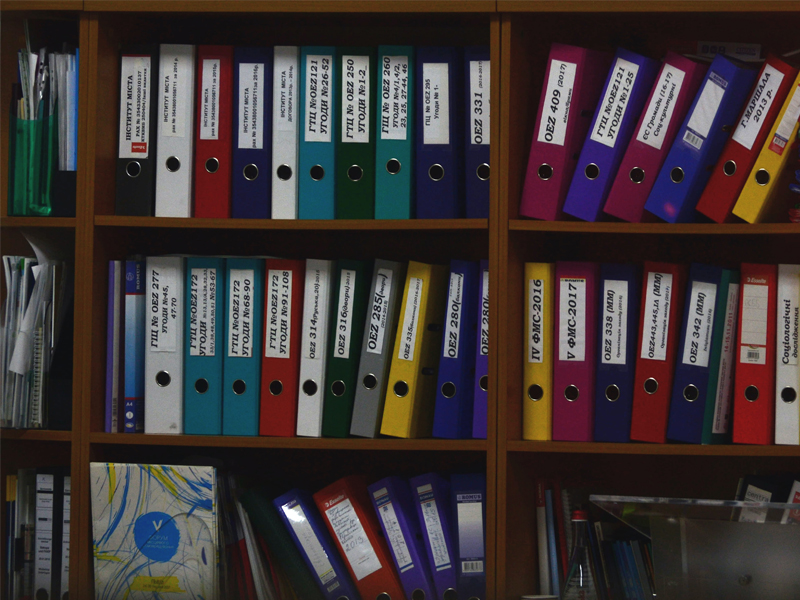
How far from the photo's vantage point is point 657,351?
4.80 feet

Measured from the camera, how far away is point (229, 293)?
151cm

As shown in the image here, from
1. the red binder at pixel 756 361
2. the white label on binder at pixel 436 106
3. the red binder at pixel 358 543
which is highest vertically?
the white label on binder at pixel 436 106

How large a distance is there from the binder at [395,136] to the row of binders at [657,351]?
0.32 metres

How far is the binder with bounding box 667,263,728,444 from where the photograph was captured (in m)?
1.45

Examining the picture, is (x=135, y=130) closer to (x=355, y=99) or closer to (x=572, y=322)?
(x=355, y=99)

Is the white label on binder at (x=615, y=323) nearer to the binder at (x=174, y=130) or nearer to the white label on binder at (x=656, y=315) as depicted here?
the white label on binder at (x=656, y=315)

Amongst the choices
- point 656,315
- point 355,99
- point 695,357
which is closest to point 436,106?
point 355,99

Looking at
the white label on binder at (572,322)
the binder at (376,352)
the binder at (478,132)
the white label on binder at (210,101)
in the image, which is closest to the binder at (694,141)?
the white label on binder at (572,322)

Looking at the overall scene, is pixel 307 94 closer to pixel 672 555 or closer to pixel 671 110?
pixel 671 110

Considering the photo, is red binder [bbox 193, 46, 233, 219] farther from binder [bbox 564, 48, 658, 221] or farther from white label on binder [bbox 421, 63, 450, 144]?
binder [bbox 564, 48, 658, 221]

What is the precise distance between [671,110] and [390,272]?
2.17 feet

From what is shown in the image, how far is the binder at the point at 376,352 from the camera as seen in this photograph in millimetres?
1481

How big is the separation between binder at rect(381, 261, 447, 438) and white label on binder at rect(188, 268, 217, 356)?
385mm

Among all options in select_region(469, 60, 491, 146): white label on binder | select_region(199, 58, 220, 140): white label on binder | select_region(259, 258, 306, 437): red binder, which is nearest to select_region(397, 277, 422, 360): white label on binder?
select_region(259, 258, 306, 437): red binder
